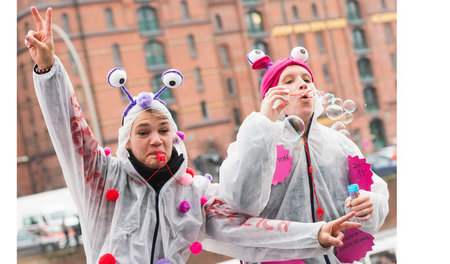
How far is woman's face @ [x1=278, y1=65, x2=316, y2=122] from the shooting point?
1.83m

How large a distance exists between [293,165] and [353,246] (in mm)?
367

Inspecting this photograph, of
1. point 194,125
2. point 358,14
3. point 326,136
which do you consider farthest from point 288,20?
point 326,136

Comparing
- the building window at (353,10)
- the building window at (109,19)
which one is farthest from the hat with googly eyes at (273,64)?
the building window at (353,10)

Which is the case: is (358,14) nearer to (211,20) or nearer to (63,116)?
(211,20)

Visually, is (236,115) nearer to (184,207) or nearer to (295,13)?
(295,13)

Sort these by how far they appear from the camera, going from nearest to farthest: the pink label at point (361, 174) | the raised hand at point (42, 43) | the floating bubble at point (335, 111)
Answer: the raised hand at point (42, 43) → the pink label at point (361, 174) → the floating bubble at point (335, 111)

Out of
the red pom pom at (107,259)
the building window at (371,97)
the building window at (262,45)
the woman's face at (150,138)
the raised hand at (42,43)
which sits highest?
the building window at (262,45)

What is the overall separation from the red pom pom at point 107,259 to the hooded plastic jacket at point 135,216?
0.03 meters

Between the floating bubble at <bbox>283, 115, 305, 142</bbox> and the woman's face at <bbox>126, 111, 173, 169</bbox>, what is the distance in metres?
0.43

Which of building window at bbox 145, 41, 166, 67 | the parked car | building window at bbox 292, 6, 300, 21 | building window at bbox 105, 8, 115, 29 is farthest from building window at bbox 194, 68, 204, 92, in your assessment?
the parked car

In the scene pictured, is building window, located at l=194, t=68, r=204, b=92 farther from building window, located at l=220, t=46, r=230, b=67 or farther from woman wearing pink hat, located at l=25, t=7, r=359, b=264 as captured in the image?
woman wearing pink hat, located at l=25, t=7, r=359, b=264

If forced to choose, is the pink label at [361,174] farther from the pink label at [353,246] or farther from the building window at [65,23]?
the building window at [65,23]

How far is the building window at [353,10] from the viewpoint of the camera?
21.5 meters

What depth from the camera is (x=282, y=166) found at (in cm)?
178
